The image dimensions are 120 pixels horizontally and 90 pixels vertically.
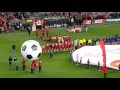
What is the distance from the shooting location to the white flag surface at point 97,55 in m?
50.8

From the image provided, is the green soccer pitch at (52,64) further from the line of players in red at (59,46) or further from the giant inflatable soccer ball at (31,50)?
the giant inflatable soccer ball at (31,50)

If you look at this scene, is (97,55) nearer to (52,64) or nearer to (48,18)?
(52,64)

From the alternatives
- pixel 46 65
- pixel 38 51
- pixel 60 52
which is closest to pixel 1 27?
pixel 60 52

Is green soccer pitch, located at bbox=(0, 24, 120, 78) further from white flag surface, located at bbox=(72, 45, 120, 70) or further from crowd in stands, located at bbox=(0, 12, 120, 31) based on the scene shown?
crowd in stands, located at bbox=(0, 12, 120, 31)

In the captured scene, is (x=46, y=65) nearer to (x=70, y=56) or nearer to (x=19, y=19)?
(x=70, y=56)

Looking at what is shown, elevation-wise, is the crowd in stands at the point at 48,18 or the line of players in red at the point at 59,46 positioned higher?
the crowd in stands at the point at 48,18

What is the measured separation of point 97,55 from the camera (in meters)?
53.5

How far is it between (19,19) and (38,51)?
27.9 meters

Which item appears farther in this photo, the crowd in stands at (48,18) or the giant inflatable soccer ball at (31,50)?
the crowd in stands at (48,18)

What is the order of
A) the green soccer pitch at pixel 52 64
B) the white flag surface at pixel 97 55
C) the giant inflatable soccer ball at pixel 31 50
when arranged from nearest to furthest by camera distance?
1. the giant inflatable soccer ball at pixel 31 50
2. the green soccer pitch at pixel 52 64
3. the white flag surface at pixel 97 55

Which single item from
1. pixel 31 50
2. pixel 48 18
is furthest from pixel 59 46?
pixel 48 18

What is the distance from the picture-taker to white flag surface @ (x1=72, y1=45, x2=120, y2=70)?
50806 millimetres

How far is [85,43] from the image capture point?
197 feet

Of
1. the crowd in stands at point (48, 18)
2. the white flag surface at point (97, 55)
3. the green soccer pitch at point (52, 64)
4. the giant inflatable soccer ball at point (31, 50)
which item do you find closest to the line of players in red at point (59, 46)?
the green soccer pitch at point (52, 64)
